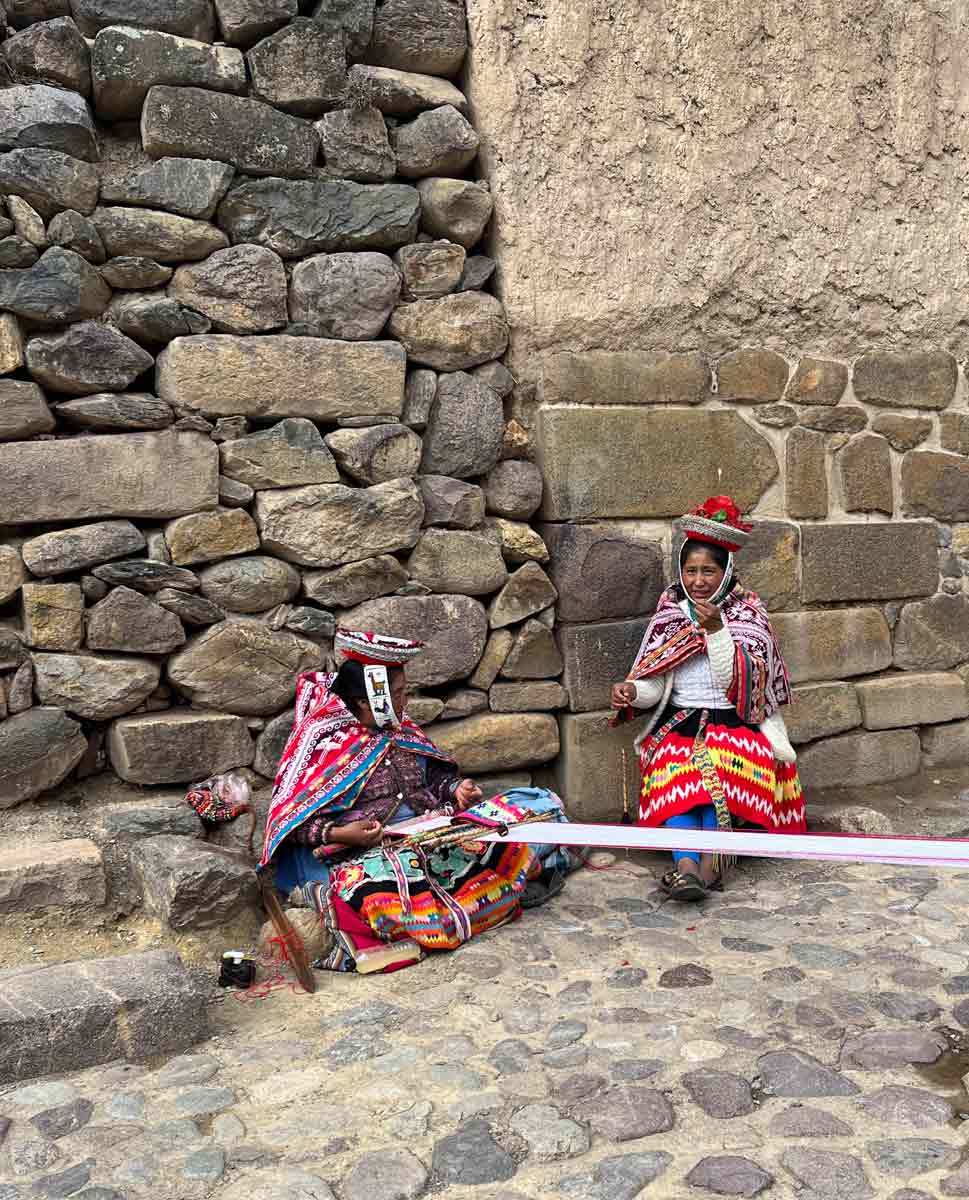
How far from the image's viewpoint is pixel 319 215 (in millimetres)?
3855

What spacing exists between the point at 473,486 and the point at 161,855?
1631 millimetres

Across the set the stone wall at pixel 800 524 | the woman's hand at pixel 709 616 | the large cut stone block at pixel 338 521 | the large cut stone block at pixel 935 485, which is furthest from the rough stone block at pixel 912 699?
the large cut stone block at pixel 338 521

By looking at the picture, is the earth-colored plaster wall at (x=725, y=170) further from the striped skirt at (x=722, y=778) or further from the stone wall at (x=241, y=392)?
the striped skirt at (x=722, y=778)

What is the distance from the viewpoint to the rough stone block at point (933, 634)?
4816 millimetres

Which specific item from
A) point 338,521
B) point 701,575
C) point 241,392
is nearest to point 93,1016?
point 338,521

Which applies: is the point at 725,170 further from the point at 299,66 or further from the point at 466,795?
the point at 466,795

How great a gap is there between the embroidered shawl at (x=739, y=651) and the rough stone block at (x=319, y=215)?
5.32ft

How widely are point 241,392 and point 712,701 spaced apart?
191 cm

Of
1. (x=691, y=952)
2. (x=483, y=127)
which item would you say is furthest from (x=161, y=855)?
(x=483, y=127)

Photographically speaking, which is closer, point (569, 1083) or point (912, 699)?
point (569, 1083)

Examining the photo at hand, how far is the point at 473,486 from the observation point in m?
4.06

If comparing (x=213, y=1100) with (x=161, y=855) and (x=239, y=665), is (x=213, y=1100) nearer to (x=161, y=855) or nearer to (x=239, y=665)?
(x=161, y=855)

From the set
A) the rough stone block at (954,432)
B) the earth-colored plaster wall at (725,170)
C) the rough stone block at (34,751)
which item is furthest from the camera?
the rough stone block at (954,432)

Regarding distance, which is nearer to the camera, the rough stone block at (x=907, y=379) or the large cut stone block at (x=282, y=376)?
the large cut stone block at (x=282, y=376)
